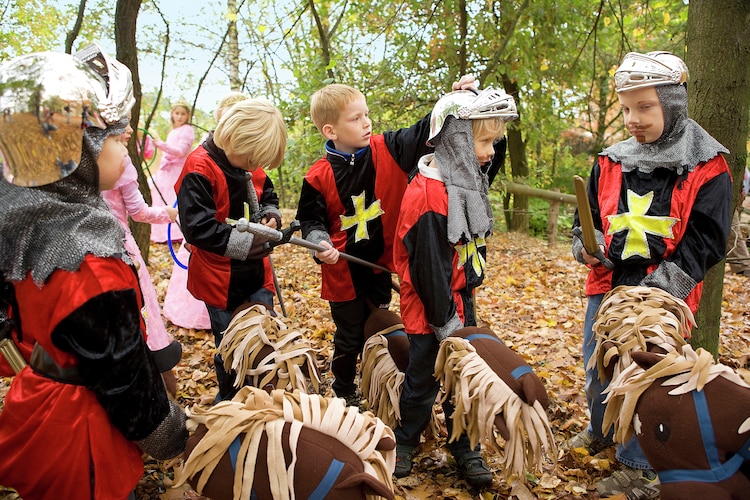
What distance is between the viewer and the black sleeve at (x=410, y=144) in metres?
3.15

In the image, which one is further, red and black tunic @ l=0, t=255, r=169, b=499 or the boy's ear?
the boy's ear

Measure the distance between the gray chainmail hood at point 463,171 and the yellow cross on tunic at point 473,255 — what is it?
0.18 ft

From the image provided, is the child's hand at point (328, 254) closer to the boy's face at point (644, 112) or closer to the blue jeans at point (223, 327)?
the blue jeans at point (223, 327)

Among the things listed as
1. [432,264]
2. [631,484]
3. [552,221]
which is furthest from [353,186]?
[552,221]

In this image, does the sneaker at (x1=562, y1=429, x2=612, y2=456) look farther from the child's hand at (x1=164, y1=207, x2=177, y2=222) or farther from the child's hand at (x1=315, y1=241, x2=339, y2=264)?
the child's hand at (x1=164, y1=207, x2=177, y2=222)

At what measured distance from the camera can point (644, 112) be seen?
8.45 ft

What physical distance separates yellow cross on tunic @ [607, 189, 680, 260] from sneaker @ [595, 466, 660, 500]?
114 centimetres

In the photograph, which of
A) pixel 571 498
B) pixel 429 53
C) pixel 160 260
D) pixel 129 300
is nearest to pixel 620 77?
pixel 571 498

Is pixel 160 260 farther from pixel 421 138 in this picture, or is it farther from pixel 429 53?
pixel 421 138

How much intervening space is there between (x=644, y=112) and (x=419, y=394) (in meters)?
1.78

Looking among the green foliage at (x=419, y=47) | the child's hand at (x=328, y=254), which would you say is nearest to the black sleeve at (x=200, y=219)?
the child's hand at (x=328, y=254)

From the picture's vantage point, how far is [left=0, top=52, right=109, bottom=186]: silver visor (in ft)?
4.97

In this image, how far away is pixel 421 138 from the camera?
314cm

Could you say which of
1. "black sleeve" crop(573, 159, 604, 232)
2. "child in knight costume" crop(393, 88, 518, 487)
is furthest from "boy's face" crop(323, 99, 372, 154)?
"black sleeve" crop(573, 159, 604, 232)
